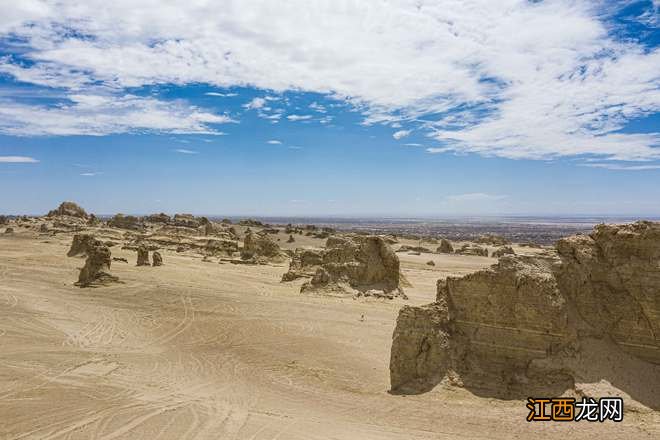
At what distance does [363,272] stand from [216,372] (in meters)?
11.2

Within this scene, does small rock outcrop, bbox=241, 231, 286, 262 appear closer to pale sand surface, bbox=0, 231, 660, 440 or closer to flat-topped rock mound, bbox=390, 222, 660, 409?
pale sand surface, bbox=0, 231, 660, 440

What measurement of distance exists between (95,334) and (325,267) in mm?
10213

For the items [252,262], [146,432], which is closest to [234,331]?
[146,432]

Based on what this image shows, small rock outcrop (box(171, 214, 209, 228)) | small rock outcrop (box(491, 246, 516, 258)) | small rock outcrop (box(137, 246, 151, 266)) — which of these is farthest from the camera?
small rock outcrop (box(171, 214, 209, 228))

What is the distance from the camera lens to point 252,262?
3309cm

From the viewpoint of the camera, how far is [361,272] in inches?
871

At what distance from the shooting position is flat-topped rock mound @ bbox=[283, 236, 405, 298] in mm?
21622

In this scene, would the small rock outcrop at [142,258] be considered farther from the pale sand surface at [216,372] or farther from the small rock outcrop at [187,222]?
the small rock outcrop at [187,222]

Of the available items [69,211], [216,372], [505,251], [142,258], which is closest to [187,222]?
[69,211]

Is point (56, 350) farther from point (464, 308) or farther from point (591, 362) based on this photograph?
point (591, 362)

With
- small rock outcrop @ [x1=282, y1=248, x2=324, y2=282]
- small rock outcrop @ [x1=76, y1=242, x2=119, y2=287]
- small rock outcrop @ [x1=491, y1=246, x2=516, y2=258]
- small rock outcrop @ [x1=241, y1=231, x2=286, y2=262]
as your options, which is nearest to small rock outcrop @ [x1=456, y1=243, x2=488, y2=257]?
small rock outcrop @ [x1=491, y1=246, x2=516, y2=258]

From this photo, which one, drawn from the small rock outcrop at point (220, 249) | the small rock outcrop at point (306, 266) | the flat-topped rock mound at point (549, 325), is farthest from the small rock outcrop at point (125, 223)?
the flat-topped rock mound at point (549, 325)

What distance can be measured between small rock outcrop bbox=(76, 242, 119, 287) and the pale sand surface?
0.69 m

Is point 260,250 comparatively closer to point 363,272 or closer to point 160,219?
point 363,272
